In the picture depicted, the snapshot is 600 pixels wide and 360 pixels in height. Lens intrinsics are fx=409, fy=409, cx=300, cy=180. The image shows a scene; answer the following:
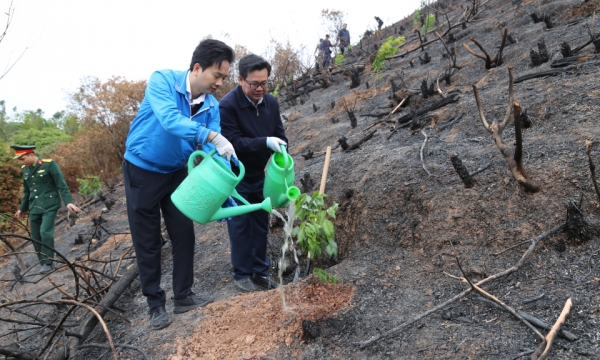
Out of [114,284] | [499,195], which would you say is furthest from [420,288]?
[114,284]

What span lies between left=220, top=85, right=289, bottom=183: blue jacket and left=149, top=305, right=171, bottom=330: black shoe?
3.41 ft

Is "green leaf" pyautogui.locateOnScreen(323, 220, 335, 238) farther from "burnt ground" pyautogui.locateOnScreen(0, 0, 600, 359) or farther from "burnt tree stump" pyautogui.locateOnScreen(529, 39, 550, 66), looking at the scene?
"burnt tree stump" pyautogui.locateOnScreen(529, 39, 550, 66)

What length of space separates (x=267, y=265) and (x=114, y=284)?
4.14ft

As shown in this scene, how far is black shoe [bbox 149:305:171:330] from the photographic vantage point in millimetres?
2580

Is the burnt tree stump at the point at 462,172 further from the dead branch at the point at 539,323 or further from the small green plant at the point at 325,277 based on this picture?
the small green plant at the point at 325,277

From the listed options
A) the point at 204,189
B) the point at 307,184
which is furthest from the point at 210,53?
the point at 307,184

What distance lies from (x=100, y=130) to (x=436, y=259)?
11548 mm

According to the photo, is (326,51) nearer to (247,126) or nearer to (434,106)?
(434,106)

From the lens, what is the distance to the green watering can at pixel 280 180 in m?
2.51

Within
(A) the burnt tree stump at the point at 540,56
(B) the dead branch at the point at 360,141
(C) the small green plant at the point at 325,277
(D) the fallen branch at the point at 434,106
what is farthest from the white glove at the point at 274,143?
(A) the burnt tree stump at the point at 540,56

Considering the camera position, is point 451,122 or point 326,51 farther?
point 326,51

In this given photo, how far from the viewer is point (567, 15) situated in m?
6.13

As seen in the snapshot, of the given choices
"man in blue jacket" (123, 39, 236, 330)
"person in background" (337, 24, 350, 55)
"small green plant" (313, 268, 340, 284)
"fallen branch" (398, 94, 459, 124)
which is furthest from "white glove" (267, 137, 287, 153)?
"person in background" (337, 24, 350, 55)

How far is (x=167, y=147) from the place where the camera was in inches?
92.9
